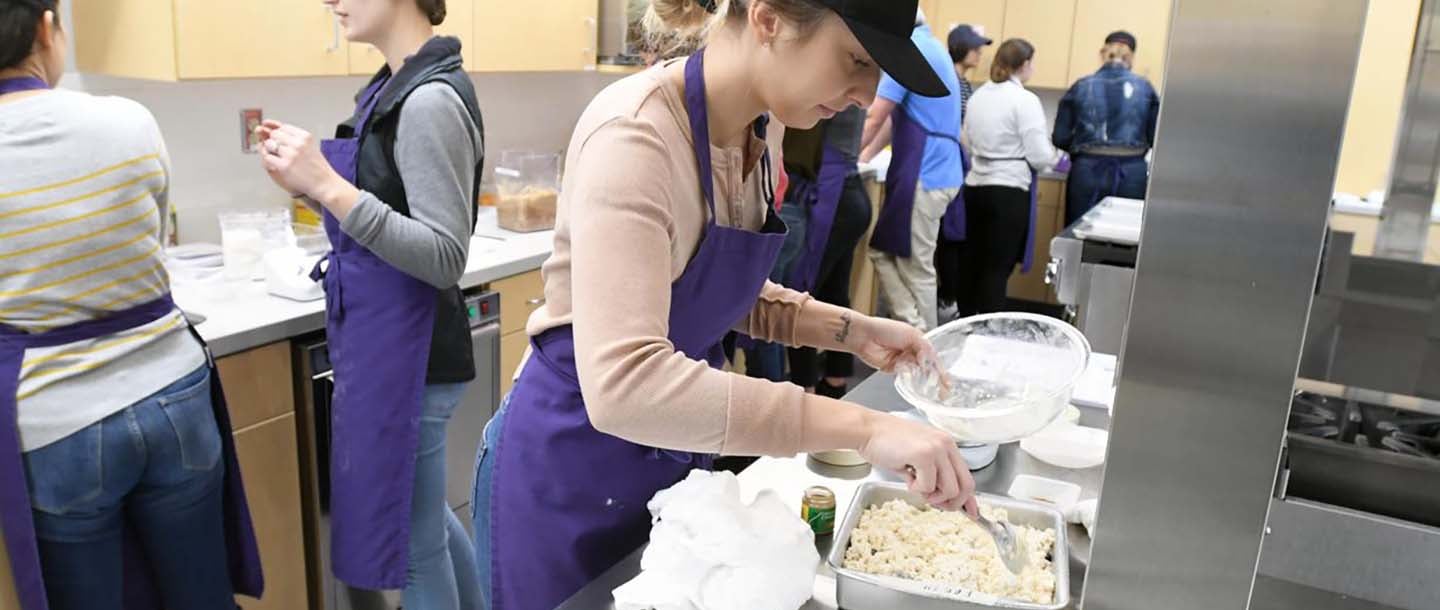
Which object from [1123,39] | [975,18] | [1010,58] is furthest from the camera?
[975,18]

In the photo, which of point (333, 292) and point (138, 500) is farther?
point (333, 292)

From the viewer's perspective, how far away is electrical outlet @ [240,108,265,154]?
2873 mm

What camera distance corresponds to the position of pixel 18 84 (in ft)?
5.40

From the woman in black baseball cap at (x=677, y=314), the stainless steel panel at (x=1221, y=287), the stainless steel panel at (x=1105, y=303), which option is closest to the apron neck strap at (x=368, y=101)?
the woman in black baseball cap at (x=677, y=314)

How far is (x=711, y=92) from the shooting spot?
49.4 inches

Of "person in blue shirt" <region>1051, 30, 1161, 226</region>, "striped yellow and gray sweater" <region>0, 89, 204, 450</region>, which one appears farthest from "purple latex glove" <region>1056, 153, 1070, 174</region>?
"striped yellow and gray sweater" <region>0, 89, 204, 450</region>

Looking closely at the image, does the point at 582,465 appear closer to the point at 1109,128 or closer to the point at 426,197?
the point at 426,197

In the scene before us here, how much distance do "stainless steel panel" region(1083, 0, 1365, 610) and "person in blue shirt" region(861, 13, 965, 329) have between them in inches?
138

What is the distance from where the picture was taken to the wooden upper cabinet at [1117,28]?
19.0ft

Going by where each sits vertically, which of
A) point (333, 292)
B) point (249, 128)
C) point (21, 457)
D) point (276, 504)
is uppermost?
point (249, 128)

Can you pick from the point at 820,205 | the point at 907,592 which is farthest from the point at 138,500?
the point at 820,205

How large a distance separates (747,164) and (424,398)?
99cm

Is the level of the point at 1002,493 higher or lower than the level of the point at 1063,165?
lower

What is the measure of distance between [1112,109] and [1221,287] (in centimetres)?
503
